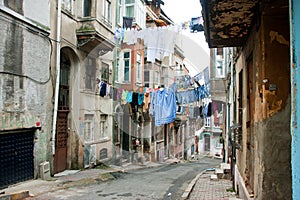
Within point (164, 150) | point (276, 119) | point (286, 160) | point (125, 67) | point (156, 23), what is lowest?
point (164, 150)

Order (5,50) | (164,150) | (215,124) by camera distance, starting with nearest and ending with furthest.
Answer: (5,50) < (164,150) < (215,124)

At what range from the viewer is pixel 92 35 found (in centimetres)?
1449

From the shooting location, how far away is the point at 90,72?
16.6m

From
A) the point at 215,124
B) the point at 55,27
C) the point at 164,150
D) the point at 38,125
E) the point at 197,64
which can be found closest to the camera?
the point at 38,125

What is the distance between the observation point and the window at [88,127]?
625 inches

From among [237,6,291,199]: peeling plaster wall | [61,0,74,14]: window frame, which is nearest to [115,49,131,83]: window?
[61,0,74,14]: window frame

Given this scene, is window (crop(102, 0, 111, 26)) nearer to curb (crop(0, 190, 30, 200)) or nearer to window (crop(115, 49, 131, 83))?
window (crop(115, 49, 131, 83))

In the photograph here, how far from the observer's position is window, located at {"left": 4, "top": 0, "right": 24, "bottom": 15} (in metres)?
10.2

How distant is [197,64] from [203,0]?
20418mm

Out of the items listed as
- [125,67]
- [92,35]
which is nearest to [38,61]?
[92,35]

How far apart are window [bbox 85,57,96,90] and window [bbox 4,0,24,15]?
5.46m

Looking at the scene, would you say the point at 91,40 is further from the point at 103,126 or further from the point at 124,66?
the point at 124,66

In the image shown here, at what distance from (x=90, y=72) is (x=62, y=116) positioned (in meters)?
3.28

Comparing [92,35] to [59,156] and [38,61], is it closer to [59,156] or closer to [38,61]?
[38,61]
